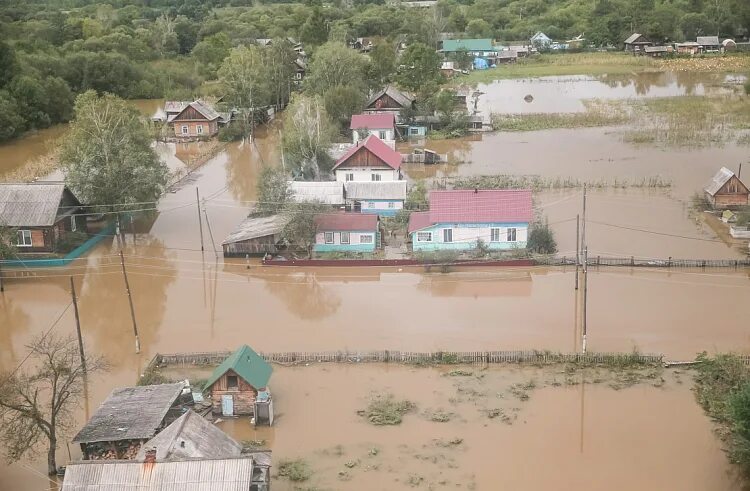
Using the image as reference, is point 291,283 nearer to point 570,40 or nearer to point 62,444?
point 62,444

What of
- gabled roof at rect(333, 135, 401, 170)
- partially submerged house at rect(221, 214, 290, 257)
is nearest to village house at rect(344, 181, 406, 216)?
gabled roof at rect(333, 135, 401, 170)

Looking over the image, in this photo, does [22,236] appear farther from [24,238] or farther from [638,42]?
[638,42]

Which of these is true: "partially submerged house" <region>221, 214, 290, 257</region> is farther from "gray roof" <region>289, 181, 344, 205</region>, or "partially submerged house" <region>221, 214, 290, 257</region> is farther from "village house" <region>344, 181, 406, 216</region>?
"village house" <region>344, 181, 406, 216</region>

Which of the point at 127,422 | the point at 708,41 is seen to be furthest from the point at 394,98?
the point at 708,41

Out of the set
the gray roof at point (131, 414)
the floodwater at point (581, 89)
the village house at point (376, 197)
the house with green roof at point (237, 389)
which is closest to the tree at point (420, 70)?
the floodwater at point (581, 89)

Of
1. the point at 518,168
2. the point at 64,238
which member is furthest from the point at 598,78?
the point at 64,238

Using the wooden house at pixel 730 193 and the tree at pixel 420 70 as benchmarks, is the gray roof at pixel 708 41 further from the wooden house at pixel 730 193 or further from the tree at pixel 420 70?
the wooden house at pixel 730 193
